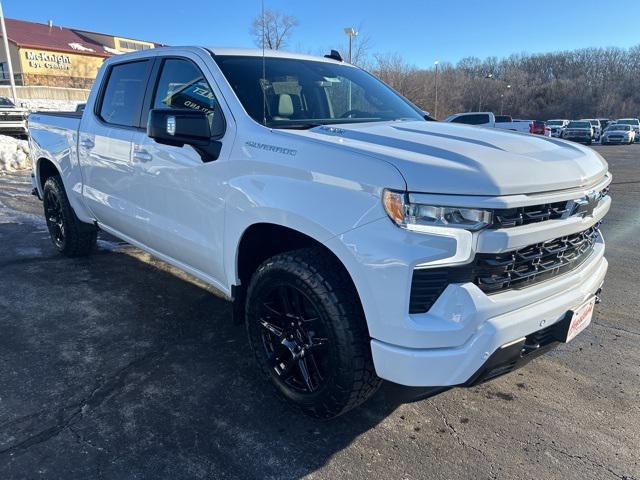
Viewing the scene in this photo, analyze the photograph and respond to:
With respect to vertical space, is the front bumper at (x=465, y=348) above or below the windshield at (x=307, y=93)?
below

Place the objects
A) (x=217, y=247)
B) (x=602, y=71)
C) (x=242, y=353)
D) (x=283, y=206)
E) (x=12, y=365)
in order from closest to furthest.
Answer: (x=283, y=206)
(x=217, y=247)
(x=12, y=365)
(x=242, y=353)
(x=602, y=71)

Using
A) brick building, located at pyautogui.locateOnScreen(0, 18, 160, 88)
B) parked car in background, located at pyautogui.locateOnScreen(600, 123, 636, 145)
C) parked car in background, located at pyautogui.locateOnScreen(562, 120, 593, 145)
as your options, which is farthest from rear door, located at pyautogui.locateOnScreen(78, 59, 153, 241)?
brick building, located at pyautogui.locateOnScreen(0, 18, 160, 88)

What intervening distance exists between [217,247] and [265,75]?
1.16m

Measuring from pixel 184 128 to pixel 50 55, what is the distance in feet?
168

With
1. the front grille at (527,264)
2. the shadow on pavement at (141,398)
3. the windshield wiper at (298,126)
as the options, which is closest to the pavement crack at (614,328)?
the front grille at (527,264)

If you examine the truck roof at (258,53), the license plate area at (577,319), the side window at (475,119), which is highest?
the truck roof at (258,53)

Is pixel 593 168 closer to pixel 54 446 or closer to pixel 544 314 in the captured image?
pixel 544 314

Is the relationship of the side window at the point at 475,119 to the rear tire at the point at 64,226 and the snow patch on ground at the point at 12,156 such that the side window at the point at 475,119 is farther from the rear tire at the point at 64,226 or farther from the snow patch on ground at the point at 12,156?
the rear tire at the point at 64,226

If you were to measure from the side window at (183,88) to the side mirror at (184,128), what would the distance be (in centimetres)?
23

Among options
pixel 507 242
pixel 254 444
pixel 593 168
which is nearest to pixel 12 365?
pixel 254 444

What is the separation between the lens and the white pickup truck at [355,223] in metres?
2.03

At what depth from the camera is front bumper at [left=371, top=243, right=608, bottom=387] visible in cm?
202

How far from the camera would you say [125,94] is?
13.4 feet

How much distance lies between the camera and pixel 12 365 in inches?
126
